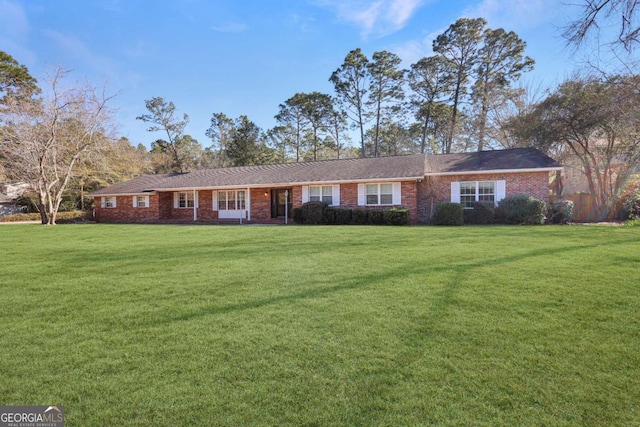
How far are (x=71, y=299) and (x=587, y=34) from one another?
9.25 meters

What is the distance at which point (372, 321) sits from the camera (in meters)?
3.49

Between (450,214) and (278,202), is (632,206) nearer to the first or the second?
(450,214)

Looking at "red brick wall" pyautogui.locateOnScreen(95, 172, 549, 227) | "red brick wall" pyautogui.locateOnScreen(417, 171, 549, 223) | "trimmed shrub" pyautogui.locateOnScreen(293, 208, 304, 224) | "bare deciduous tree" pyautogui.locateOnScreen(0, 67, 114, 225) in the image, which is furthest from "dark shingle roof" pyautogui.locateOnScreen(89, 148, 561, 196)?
"bare deciduous tree" pyautogui.locateOnScreen(0, 67, 114, 225)

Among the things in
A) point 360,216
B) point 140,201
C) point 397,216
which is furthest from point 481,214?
point 140,201

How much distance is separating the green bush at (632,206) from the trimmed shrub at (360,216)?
12387 millimetres

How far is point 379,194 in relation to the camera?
18094 millimetres

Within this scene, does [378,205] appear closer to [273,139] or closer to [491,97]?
[491,97]

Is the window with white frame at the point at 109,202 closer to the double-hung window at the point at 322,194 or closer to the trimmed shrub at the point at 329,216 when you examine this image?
the double-hung window at the point at 322,194

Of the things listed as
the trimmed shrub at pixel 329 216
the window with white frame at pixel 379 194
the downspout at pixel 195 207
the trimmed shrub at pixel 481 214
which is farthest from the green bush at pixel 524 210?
the downspout at pixel 195 207

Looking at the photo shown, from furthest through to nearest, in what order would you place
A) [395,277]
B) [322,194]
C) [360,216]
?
[322,194]
[360,216]
[395,277]

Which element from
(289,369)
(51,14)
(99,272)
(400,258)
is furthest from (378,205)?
(51,14)

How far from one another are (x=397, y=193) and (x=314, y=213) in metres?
4.39

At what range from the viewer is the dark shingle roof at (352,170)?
56.1 ft

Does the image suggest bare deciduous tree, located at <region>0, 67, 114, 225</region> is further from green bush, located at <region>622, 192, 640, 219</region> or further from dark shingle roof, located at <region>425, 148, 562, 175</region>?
green bush, located at <region>622, 192, 640, 219</region>
